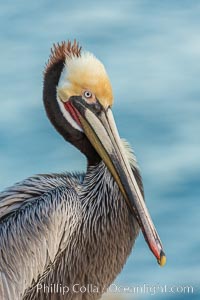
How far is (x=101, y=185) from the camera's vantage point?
457 inches

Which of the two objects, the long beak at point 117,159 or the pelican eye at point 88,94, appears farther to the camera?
the pelican eye at point 88,94

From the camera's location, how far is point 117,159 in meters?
11.5

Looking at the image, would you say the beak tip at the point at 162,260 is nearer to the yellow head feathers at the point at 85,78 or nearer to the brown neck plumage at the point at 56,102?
the brown neck plumage at the point at 56,102

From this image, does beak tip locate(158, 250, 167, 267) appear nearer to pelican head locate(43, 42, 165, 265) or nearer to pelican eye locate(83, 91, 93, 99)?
pelican head locate(43, 42, 165, 265)

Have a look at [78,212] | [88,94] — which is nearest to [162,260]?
[78,212]

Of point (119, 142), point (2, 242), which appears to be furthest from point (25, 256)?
point (119, 142)

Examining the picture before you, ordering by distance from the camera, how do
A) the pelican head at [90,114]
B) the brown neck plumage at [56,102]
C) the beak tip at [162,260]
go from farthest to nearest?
1. the brown neck plumage at [56,102]
2. the pelican head at [90,114]
3. the beak tip at [162,260]

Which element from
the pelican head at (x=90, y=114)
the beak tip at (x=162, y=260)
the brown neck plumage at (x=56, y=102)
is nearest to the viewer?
the beak tip at (x=162, y=260)

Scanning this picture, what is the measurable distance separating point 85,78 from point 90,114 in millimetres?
227

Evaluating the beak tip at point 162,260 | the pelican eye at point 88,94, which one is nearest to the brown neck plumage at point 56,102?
the pelican eye at point 88,94

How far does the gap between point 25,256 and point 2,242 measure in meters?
0.16

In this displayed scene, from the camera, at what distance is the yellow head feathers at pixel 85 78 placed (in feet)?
37.7

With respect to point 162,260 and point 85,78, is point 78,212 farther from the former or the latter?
point 85,78

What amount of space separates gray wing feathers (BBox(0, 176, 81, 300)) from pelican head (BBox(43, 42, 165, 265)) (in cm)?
34
